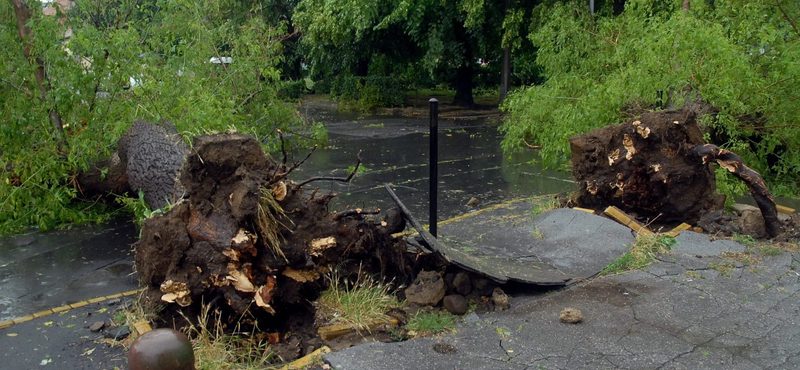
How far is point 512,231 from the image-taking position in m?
6.70

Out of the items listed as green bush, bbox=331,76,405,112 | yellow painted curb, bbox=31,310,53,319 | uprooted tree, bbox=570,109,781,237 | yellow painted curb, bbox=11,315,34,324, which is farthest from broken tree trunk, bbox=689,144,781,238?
green bush, bbox=331,76,405,112

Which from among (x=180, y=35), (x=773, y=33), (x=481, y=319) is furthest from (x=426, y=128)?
(x=481, y=319)

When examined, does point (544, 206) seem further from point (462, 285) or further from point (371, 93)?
point (371, 93)

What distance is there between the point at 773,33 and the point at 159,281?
7.19 metres

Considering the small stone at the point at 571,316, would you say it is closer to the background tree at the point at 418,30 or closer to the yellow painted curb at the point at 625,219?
the yellow painted curb at the point at 625,219

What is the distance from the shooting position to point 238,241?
4043 mm

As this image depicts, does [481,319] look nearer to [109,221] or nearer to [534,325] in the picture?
[534,325]

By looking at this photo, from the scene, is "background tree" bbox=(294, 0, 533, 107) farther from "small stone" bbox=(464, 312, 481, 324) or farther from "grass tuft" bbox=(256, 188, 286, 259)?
"grass tuft" bbox=(256, 188, 286, 259)

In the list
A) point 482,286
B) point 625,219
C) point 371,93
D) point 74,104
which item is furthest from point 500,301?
point 371,93

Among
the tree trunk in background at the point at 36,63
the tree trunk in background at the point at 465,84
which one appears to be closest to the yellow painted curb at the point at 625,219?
the tree trunk in background at the point at 36,63

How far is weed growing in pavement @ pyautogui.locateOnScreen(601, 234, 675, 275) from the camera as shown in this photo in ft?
18.2

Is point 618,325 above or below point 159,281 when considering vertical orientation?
below

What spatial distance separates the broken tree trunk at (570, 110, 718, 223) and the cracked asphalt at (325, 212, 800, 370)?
1118 mm

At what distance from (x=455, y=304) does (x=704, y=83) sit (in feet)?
14.9
